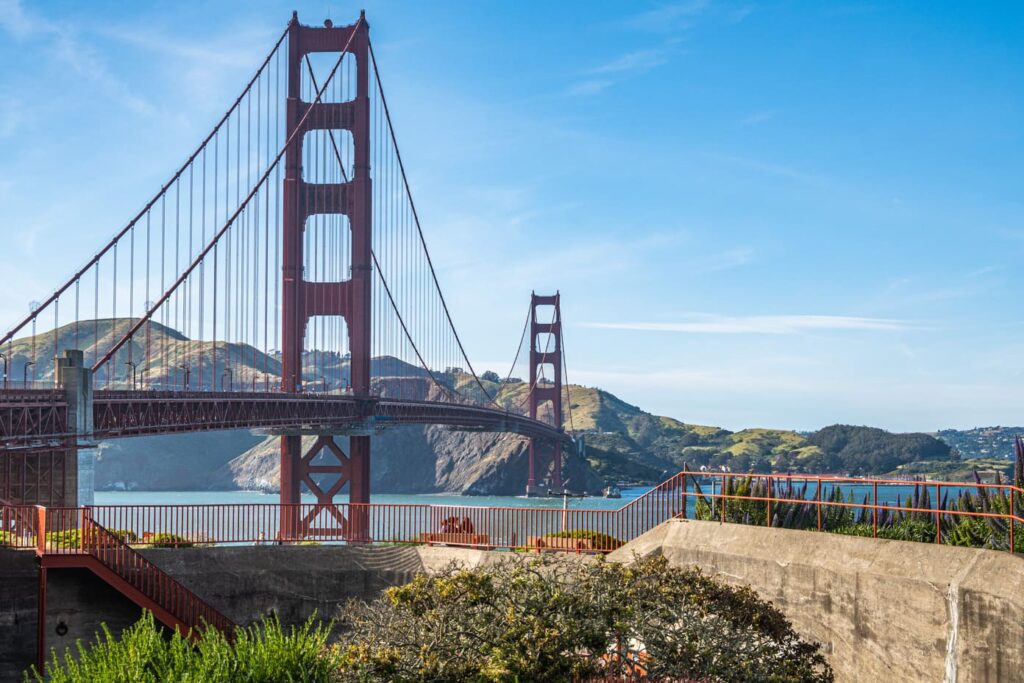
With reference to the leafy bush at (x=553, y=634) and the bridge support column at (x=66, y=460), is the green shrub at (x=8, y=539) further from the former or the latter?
the bridge support column at (x=66, y=460)

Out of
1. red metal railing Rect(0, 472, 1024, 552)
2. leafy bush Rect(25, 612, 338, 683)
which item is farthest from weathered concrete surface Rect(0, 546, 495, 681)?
leafy bush Rect(25, 612, 338, 683)

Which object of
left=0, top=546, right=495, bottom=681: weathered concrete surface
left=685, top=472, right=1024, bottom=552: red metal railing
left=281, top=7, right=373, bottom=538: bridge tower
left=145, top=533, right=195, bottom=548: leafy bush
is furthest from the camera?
left=281, top=7, right=373, bottom=538: bridge tower

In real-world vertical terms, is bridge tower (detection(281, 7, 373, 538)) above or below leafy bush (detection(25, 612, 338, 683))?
above

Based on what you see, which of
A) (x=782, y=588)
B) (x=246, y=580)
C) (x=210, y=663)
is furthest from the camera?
(x=246, y=580)

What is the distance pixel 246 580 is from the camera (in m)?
22.5

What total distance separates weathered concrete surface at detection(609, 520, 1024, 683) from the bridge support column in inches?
963

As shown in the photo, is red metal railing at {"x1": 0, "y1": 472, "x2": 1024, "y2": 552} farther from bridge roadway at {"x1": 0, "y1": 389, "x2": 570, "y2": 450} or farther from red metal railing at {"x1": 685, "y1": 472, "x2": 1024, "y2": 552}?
bridge roadway at {"x1": 0, "y1": 389, "x2": 570, "y2": 450}

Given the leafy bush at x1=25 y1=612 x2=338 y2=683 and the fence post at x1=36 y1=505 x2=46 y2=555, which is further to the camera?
the fence post at x1=36 y1=505 x2=46 y2=555

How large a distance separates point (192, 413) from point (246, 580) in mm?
22440

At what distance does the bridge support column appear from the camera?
36281mm

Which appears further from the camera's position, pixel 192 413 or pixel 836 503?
pixel 192 413

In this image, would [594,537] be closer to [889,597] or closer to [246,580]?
[246,580]

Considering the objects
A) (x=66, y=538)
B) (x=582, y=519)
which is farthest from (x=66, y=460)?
(x=582, y=519)

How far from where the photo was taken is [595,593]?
14.8 m
